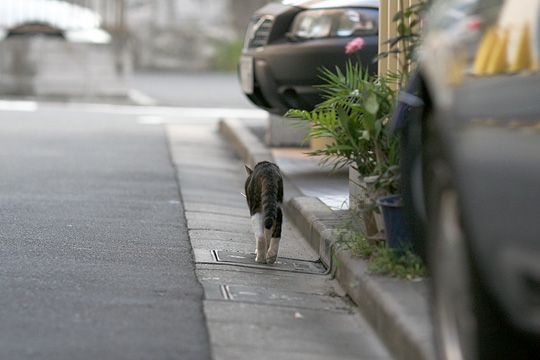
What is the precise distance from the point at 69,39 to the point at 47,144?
328 inches

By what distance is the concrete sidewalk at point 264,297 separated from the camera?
5.38 m

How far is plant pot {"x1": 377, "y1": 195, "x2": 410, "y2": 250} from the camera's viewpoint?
241 inches

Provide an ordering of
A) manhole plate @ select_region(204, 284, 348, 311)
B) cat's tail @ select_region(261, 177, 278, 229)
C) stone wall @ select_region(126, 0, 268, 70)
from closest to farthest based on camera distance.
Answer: manhole plate @ select_region(204, 284, 348, 311) < cat's tail @ select_region(261, 177, 278, 229) < stone wall @ select_region(126, 0, 268, 70)

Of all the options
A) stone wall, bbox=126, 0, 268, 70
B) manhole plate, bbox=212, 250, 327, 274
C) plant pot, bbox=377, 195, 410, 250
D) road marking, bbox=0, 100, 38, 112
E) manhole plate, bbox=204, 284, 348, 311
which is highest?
plant pot, bbox=377, 195, 410, 250

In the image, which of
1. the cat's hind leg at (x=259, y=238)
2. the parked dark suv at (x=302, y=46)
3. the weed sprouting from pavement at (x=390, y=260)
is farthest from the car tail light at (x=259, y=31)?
the weed sprouting from pavement at (x=390, y=260)

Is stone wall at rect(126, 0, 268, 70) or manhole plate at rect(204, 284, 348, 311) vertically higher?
manhole plate at rect(204, 284, 348, 311)

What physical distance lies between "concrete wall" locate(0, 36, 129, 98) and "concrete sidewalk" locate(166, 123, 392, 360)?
1092cm

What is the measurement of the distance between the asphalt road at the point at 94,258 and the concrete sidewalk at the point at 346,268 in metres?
0.75

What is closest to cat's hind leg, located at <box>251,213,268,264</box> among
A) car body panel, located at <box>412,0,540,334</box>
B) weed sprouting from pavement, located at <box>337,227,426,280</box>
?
weed sprouting from pavement, located at <box>337,227,426,280</box>

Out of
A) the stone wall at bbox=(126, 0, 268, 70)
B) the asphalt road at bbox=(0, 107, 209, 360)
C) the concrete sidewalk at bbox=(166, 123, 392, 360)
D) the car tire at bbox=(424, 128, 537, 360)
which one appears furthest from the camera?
the stone wall at bbox=(126, 0, 268, 70)

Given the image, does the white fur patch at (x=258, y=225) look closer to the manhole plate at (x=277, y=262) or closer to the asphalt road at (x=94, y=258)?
the manhole plate at (x=277, y=262)

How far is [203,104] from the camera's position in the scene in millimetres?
20141

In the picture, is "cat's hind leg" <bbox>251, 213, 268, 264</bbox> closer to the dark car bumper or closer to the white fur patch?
the white fur patch

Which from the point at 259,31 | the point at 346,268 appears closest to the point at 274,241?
the point at 346,268
